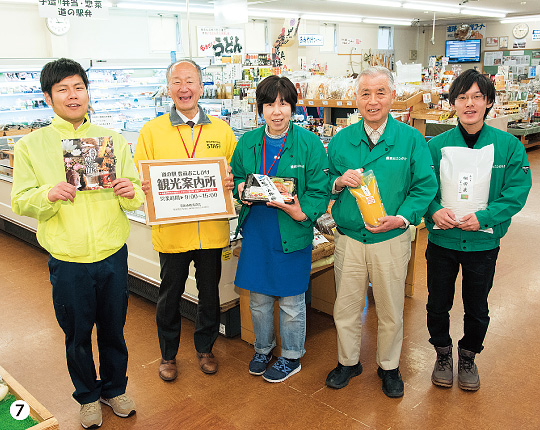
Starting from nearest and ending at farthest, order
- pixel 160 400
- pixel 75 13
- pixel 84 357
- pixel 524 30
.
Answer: pixel 84 357, pixel 160 400, pixel 75 13, pixel 524 30

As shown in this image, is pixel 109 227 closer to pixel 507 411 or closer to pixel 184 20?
pixel 507 411

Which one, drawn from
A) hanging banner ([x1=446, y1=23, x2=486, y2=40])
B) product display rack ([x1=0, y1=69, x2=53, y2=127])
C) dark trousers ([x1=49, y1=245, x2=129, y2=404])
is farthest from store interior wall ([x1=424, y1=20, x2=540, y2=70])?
dark trousers ([x1=49, y1=245, x2=129, y2=404])

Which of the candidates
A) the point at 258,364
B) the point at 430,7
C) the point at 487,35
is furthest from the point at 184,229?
the point at 487,35

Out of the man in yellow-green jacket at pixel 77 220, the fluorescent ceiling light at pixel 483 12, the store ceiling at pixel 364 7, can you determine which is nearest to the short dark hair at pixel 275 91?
the man in yellow-green jacket at pixel 77 220

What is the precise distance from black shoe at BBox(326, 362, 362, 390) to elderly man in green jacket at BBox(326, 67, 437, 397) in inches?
6.5

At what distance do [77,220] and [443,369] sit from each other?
2.19 meters

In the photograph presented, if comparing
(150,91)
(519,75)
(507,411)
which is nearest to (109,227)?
(507,411)

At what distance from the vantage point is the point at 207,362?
10.3ft

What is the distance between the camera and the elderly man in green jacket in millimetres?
Answer: 2576

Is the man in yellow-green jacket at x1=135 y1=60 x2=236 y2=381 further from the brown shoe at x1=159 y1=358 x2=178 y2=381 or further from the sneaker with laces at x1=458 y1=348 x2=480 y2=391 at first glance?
the sneaker with laces at x1=458 y1=348 x2=480 y2=391

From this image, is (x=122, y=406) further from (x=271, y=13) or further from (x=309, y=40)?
(x=309, y=40)

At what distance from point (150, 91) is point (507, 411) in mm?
9136

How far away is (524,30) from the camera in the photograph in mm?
18219

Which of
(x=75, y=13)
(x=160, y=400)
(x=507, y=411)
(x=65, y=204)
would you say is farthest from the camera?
(x=75, y=13)
